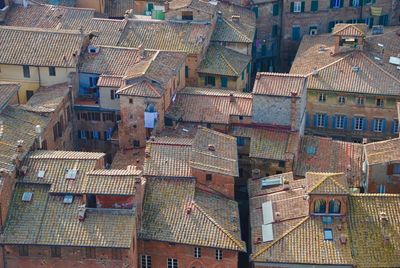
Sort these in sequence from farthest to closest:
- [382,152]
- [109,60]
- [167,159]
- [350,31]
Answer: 1. [350,31]
2. [109,60]
3. [382,152]
4. [167,159]

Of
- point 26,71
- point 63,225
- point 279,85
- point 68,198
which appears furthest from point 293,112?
point 26,71

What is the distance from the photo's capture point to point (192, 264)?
7288 cm

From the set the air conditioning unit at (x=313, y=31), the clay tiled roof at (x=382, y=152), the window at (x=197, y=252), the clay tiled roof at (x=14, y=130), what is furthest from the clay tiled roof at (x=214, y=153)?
the air conditioning unit at (x=313, y=31)

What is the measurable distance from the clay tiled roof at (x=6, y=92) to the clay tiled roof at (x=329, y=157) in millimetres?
32376

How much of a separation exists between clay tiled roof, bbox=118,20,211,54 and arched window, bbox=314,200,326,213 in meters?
31.6

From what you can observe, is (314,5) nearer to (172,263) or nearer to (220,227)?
(220,227)

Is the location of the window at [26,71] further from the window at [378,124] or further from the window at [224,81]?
the window at [378,124]

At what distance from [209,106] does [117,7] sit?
106 ft

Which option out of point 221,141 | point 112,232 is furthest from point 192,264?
point 221,141

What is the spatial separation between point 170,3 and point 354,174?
120ft

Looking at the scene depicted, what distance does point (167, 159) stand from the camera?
77.3 m

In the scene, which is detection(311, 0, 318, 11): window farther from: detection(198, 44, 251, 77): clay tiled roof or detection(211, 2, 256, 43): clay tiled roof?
detection(198, 44, 251, 77): clay tiled roof

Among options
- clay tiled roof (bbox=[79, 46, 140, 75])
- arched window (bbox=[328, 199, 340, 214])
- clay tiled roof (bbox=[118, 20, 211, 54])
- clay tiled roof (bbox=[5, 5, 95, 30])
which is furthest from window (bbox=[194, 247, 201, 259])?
clay tiled roof (bbox=[5, 5, 95, 30])

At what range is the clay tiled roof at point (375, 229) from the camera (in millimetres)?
70562
